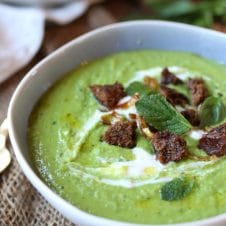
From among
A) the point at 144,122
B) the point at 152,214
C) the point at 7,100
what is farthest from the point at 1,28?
the point at 152,214

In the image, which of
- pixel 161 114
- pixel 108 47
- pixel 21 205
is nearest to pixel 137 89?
pixel 161 114

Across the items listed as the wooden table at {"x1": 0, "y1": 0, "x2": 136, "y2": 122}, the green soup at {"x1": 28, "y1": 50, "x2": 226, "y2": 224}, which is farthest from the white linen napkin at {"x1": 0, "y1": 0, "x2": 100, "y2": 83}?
the green soup at {"x1": 28, "y1": 50, "x2": 226, "y2": 224}

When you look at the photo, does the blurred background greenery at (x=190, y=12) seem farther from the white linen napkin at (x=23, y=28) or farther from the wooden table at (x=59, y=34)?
the white linen napkin at (x=23, y=28)

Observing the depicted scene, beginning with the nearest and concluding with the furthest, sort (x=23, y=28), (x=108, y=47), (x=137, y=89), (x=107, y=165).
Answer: (x=107, y=165) → (x=137, y=89) → (x=108, y=47) → (x=23, y=28)

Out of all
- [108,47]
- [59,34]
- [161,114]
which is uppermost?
[161,114]

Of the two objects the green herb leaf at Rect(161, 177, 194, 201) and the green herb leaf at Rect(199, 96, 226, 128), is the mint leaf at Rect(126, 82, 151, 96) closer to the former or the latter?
the green herb leaf at Rect(199, 96, 226, 128)

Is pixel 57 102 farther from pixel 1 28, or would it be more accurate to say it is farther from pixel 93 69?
pixel 1 28

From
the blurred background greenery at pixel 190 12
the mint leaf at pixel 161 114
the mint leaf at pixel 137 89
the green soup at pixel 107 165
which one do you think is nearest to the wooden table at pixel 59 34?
the blurred background greenery at pixel 190 12

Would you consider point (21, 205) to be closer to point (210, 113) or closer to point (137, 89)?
point (137, 89)
